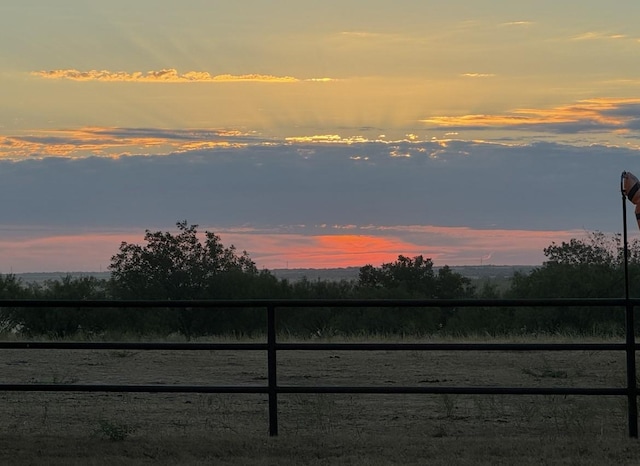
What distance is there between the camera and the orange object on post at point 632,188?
9570mm

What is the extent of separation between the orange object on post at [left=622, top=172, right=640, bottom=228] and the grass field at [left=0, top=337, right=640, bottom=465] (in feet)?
7.54

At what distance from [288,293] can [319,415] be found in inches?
948

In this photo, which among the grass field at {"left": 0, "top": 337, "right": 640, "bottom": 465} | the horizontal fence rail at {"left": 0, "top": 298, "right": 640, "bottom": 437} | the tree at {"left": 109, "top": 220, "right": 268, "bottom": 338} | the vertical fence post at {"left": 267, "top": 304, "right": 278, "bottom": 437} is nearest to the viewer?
the grass field at {"left": 0, "top": 337, "right": 640, "bottom": 465}

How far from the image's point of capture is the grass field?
28.8 ft

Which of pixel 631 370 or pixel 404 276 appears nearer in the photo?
pixel 631 370

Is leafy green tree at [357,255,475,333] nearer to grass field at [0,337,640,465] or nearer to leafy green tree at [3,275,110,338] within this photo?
leafy green tree at [3,275,110,338]

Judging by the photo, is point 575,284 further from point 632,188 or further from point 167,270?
point 632,188

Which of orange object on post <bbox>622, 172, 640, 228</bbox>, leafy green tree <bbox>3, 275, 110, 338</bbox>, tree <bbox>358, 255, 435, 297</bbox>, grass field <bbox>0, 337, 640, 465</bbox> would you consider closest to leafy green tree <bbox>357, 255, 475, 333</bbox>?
tree <bbox>358, 255, 435, 297</bbox>

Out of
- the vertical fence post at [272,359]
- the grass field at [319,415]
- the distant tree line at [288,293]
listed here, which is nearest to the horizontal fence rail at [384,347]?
the vertical fence post at [272,359]

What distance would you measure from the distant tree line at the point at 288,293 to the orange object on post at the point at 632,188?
16.1m

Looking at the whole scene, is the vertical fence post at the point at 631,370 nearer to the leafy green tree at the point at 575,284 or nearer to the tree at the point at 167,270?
the leafy green tree at the point at 575,284

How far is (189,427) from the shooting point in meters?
11.0

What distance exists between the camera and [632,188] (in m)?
9.59

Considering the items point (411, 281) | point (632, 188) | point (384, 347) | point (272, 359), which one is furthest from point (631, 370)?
point (411, 281)
